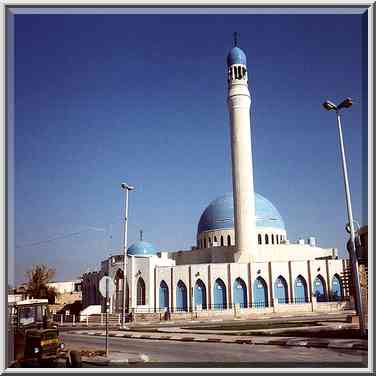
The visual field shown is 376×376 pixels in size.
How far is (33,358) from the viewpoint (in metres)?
11.9

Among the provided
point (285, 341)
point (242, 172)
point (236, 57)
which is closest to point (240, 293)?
point (242, 172)

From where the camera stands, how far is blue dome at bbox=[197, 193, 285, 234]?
4597 centimetres

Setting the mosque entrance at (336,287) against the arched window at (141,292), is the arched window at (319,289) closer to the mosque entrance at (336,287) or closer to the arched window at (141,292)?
the mosque entrance at (336,287)

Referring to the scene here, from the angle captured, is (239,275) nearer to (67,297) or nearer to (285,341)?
(67,297)

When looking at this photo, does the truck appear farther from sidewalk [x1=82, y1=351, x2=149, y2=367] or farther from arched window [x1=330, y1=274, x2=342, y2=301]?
A: arched window [x1=330, y1=274, x2=342, y2=301]

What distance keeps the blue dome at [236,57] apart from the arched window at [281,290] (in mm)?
17224

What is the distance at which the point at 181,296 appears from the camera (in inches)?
1502

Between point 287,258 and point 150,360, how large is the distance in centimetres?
3199

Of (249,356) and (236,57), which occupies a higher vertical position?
(236,57)

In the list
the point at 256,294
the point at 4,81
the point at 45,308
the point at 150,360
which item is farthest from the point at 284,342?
the point at 256,294

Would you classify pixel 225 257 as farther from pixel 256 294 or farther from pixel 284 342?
pixel 284 342

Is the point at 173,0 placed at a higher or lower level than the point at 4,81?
higher

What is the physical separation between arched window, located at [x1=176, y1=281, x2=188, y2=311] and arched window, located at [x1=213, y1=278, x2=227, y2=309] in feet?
7.42

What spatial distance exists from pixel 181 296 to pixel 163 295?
4.70 feet
